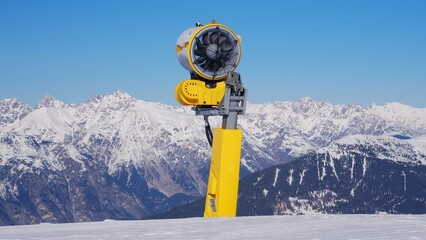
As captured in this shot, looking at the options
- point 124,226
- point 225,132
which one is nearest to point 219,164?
point 225,132

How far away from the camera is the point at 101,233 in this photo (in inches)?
620

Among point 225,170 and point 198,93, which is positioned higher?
point 198,93

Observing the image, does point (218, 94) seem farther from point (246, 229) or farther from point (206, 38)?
point (246, 229)

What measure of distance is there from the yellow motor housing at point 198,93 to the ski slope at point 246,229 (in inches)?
180

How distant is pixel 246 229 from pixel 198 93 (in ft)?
A: 22.4

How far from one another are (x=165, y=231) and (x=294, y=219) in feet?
13.9

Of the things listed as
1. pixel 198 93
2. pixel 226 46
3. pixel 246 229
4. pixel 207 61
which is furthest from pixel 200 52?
pixel 246 229

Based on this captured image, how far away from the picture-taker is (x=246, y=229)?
1614 centimetres

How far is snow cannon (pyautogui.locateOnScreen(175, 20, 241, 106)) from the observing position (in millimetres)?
21703

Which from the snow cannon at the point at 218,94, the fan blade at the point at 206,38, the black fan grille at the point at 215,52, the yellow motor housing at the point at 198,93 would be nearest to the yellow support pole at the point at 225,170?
the snow cannon at the point at 218,94

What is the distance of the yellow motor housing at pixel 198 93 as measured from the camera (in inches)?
854

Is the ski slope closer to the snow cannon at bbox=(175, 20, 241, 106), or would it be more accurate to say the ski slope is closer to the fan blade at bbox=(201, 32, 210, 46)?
the snow cannon at bbox=(175, 20, 241, 106)

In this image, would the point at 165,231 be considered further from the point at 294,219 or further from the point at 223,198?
the point at 223,198

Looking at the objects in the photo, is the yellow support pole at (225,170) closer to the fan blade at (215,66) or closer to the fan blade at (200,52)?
the fan blade at (215,66)
